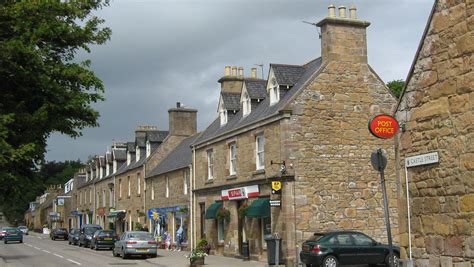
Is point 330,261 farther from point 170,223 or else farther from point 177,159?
point 177,159

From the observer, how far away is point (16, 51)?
1159 centimetres

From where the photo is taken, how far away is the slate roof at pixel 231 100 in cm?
3347

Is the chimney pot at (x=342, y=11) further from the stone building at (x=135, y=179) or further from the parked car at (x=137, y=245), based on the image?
the stone building at (x=135, y=179)

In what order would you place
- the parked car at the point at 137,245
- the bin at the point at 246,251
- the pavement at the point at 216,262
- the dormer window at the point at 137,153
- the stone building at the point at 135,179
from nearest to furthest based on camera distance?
the pavement at the point at 216,262 < the bin at the point at 246,251 < the parked car at the point at 137,245 < the stone building at the point at 135,179 < the dormer window at the point at 137,153

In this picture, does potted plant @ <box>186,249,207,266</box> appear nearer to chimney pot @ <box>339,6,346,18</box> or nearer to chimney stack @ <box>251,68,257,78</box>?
chimney pot @ <box>339,6,346,18</box>

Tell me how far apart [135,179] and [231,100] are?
18.5 metres

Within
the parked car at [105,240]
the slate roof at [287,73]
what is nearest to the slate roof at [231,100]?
the slate roof at [287,73]

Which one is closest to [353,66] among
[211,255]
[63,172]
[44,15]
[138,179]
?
[211,255]

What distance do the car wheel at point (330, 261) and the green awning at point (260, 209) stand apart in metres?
4.95

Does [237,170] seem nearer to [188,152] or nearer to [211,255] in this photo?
[211,255]

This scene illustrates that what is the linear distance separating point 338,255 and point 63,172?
11082 centimetres

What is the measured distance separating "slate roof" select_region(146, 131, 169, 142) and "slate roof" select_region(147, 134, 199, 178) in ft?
7.70

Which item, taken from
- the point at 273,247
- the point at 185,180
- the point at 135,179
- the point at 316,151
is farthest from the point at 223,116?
the point at 135,179

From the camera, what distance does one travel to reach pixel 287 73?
92.2 ft
